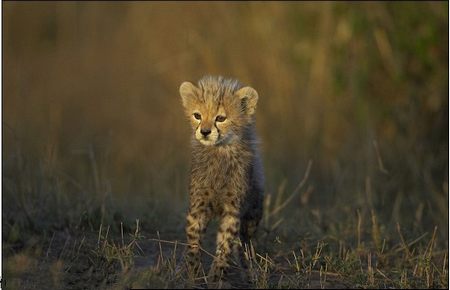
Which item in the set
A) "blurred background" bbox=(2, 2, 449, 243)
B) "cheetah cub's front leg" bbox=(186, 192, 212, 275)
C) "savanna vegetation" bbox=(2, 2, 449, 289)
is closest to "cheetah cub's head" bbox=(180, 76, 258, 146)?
"cheetah cub's front leg" bbox=(186, 192, 212, 275)

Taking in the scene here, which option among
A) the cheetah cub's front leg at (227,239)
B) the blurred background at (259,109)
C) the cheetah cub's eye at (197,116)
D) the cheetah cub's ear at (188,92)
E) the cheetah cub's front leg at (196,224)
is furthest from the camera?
the blurred background at (259,109)

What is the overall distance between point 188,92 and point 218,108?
0.29 metres

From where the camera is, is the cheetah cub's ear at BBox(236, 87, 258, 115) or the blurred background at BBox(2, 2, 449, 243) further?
the blurred background at BBox(2, 2, 449, 243)

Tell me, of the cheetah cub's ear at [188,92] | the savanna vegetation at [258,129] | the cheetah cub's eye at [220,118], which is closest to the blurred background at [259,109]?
the savanna vegetation at [258,129]

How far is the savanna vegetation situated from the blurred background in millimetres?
23

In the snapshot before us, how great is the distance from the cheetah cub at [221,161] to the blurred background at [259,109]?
116 centimetres

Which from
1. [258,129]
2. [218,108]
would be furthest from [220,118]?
[258,129]

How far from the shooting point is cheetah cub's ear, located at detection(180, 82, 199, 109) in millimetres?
5328

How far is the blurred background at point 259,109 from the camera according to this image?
281 inches

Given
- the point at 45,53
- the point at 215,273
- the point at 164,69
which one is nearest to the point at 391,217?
the point at 215,273

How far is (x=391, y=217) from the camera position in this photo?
24.9 ft

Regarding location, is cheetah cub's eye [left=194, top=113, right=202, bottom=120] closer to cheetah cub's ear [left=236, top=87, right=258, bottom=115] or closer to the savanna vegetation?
cheetah cub's ear [left=236, top=87, right=258, bottom=115]

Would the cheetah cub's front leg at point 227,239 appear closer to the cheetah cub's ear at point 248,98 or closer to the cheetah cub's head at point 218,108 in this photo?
the cheetah cub's head at point 218,108

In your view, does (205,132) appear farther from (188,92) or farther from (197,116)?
(188,92)
